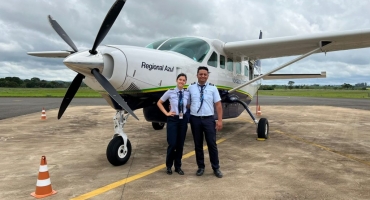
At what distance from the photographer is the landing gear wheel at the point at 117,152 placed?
16.1 feet

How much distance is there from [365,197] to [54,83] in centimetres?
11780

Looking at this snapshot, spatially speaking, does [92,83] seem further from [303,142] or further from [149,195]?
[303,142]

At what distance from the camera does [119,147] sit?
503cm

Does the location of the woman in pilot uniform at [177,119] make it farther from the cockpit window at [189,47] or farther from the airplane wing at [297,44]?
the airplane wing at [297,44]

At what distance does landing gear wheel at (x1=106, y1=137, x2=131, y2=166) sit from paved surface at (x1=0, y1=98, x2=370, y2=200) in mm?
156

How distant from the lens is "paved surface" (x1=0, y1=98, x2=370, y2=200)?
3.78m

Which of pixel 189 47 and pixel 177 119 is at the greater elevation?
pixel 189 47

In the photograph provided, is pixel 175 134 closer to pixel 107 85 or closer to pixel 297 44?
pixel 107 85

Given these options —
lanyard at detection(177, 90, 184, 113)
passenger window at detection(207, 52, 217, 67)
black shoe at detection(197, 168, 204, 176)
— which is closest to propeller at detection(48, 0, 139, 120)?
lanyard at detection(177, 90, 184, 113)

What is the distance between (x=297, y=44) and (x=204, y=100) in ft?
14.6

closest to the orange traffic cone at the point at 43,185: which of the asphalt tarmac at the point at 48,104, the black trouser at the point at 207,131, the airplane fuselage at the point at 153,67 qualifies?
the airplane fuselage at the point at 153,67

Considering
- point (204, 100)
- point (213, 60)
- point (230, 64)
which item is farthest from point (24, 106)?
point (204, 100)

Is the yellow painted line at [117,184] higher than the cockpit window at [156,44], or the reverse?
the cockpit window at [156,44]

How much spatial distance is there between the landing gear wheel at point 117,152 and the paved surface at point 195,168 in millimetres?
156
